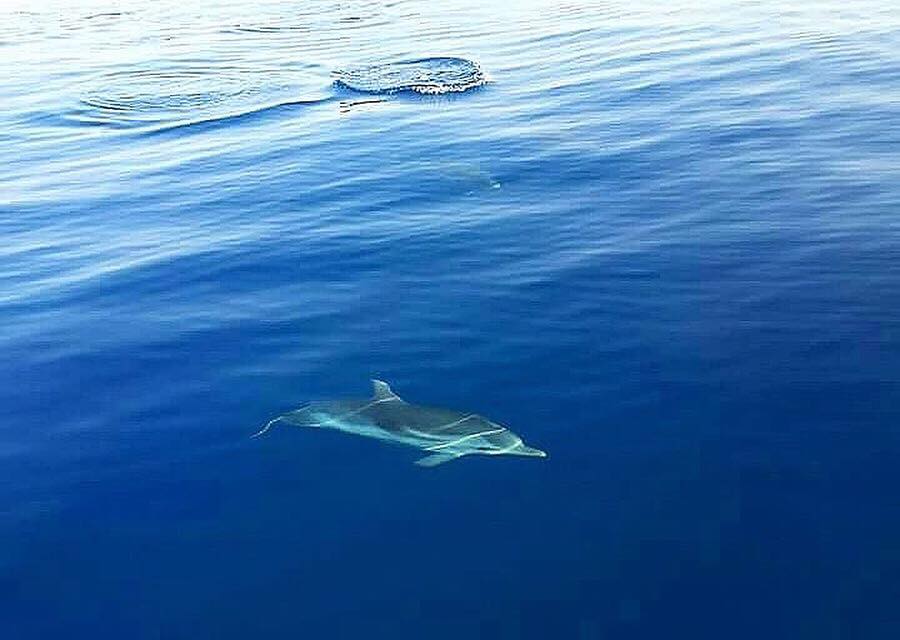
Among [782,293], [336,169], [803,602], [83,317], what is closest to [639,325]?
[782,293]

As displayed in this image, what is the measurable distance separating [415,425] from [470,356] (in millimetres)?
3154

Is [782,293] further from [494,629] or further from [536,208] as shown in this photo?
[494,629]

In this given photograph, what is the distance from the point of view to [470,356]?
19.7m

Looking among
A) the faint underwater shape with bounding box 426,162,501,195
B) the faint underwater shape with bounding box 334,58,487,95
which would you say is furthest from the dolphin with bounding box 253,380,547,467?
the faint underwater shape with bounding box 334,58,487,95

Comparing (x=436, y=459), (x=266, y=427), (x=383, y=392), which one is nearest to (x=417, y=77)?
(x=383, y=392)

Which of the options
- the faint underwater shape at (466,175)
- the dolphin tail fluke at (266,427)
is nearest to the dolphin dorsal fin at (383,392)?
the dolphin tail fluke at (266,427)

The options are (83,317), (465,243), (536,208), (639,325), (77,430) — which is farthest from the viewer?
(536,208)

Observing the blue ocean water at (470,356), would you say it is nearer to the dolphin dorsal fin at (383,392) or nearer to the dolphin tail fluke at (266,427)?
the dolphin tail fluke at (266,427)

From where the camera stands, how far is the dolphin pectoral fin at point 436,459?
15898 mm

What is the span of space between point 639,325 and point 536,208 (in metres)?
7.84

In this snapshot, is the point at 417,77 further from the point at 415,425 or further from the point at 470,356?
the point at 415,425

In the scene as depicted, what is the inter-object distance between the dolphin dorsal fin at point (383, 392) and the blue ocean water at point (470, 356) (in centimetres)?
72

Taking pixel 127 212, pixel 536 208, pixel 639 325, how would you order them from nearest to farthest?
pixel 639 325 → pixel 536 208 → pixel 127 212

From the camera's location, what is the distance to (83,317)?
22609mm
